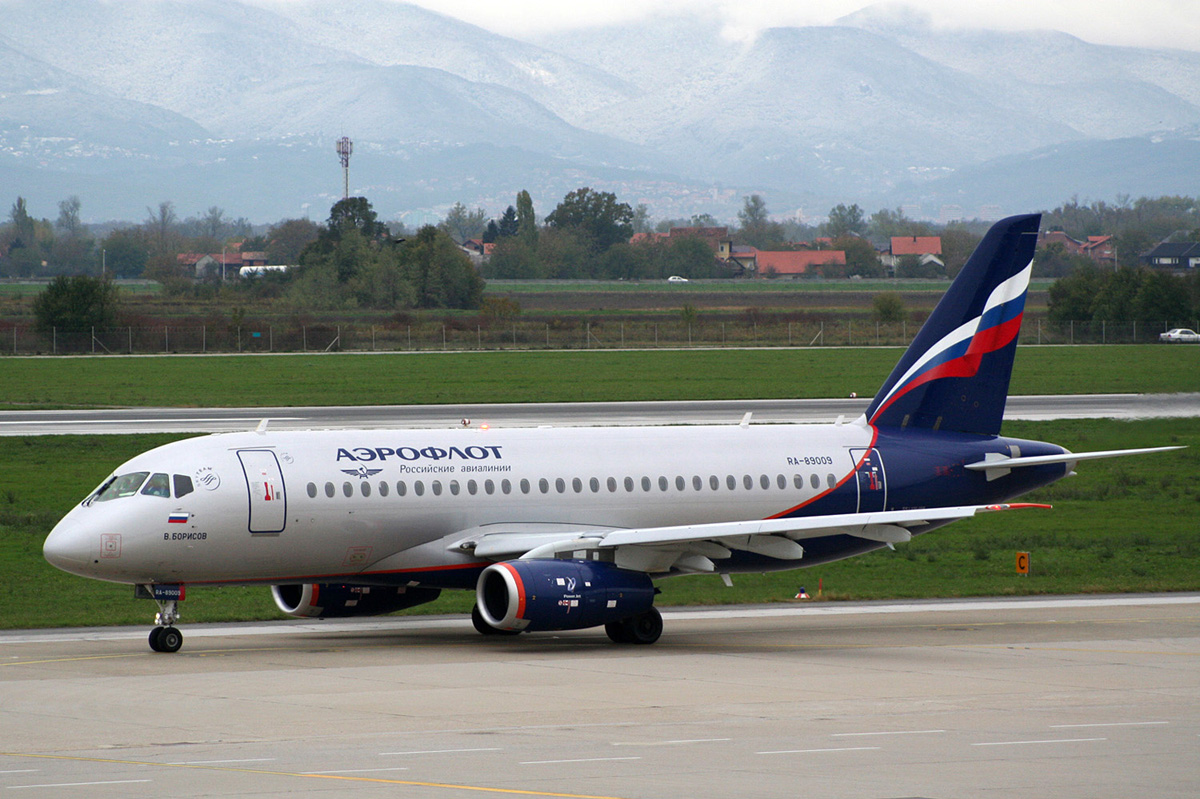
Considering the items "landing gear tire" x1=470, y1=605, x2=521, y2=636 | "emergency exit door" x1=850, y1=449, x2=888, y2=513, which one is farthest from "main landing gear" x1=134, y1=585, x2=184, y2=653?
"emergency exit door" x1=850, y1=449, x2=888, y2=513

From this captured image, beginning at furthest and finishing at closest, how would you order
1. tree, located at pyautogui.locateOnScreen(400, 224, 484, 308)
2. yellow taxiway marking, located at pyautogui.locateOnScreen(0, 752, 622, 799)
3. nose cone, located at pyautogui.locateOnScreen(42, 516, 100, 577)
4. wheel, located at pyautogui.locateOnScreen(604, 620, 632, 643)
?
tree, located at pyautogui.locateOnScreen(400, 224, 484, 308) → wheel, located at pyautogui.locateOnScreen(604, 620, 632, 643) → nose cone, located at pyautogui.locateOnScreen(42, 516, 100, 577) → yellow taxiway marking, located at pyautogui.locateOnScreen(0, 752, 622, 799)

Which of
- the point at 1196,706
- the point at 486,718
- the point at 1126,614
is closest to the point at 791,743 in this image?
the point at 486,718

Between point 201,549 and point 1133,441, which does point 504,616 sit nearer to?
point 201,549

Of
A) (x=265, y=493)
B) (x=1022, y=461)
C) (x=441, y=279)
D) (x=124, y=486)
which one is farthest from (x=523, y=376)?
(x=441, y=279)

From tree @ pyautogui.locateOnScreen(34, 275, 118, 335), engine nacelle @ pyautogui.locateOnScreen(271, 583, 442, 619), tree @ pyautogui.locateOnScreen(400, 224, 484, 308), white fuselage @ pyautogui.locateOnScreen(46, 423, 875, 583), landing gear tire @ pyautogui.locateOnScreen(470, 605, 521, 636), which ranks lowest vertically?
landing gear tire @ pyautogui.locateOnScreen(470, 605, 521, 636)

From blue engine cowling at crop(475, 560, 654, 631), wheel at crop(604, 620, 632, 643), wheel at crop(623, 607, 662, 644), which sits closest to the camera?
blue engine cowling at crop(475, 560, 654, 631)

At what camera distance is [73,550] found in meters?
28.4

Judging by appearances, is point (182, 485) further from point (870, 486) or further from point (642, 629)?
point (870, 486)

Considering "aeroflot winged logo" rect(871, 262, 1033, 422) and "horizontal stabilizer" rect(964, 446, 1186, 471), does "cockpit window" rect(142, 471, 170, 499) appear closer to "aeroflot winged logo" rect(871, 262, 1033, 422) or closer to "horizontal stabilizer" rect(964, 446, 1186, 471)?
"aeroflot winged logo" rect(871, 262, 1033, 422)

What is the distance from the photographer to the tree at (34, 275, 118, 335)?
126 meters

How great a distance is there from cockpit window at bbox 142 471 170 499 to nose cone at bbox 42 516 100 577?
1332mm

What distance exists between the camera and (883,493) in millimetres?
34469

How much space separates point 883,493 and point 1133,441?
60.4 feet

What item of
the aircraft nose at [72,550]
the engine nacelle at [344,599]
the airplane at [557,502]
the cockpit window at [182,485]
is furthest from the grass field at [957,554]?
the cockpit window at [182,485]
